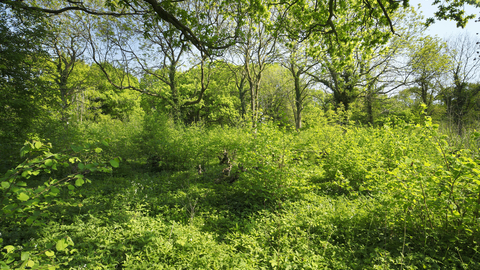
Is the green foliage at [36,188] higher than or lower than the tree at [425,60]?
lower

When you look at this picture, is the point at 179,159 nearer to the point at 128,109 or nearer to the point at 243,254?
the point at 243,254

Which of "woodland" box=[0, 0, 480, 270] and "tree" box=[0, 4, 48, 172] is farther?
"tree" box=[0, 4, 48, 172]

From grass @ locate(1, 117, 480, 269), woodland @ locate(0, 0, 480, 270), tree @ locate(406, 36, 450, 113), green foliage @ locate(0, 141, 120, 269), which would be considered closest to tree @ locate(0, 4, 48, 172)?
woodland @ locate(0, 0, 480, 270)

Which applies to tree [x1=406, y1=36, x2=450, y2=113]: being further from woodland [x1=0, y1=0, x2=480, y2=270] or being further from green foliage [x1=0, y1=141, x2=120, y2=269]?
green foliage [x1=0, y1=141, x2=120, y2=269]

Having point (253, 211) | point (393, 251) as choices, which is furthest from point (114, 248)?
point (393, 251)

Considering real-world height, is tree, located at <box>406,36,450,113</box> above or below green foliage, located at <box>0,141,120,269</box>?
above

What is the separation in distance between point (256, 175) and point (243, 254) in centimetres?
190

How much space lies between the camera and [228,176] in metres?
7.22

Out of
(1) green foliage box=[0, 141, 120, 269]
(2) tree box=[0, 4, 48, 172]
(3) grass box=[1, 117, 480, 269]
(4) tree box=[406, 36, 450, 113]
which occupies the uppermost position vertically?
(4) tree box=[406, 36, 450, 113]

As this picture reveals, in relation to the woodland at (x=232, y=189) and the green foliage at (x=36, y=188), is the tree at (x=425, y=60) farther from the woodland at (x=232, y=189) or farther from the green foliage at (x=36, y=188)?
the green foliage at (x=36, y=188)

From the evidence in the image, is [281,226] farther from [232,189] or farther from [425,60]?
[425,60]

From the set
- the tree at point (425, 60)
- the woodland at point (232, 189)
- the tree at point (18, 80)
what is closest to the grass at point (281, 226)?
the woodland at point (232, 189)

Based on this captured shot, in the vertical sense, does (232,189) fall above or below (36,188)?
below

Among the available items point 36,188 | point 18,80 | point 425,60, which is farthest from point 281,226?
point 425,60
